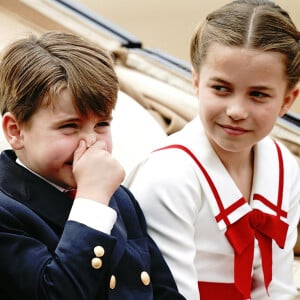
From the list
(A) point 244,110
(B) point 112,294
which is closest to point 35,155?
(B) point 112,294

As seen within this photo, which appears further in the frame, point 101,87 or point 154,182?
point 154,182

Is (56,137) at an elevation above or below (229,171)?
above

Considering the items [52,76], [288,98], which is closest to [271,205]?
[288,98]

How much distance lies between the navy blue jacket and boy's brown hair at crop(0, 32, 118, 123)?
11 cm

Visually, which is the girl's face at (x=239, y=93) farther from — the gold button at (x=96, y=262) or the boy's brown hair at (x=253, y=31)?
the gold button at (x=96, y=262)

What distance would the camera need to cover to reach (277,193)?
5.56ft

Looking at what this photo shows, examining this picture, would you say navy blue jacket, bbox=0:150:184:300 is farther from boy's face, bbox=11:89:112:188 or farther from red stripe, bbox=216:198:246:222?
red stripe, bbox=216:198:246:222

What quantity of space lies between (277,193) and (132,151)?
537 millimetres

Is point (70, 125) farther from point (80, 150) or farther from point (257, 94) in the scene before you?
point (257, 94)

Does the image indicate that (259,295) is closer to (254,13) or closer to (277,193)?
(277,193)

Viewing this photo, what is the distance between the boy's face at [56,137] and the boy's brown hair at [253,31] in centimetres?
34

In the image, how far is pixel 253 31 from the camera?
1532 millimetres

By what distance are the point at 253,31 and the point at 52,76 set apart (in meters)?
0.42

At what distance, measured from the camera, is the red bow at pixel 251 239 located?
161 cm
